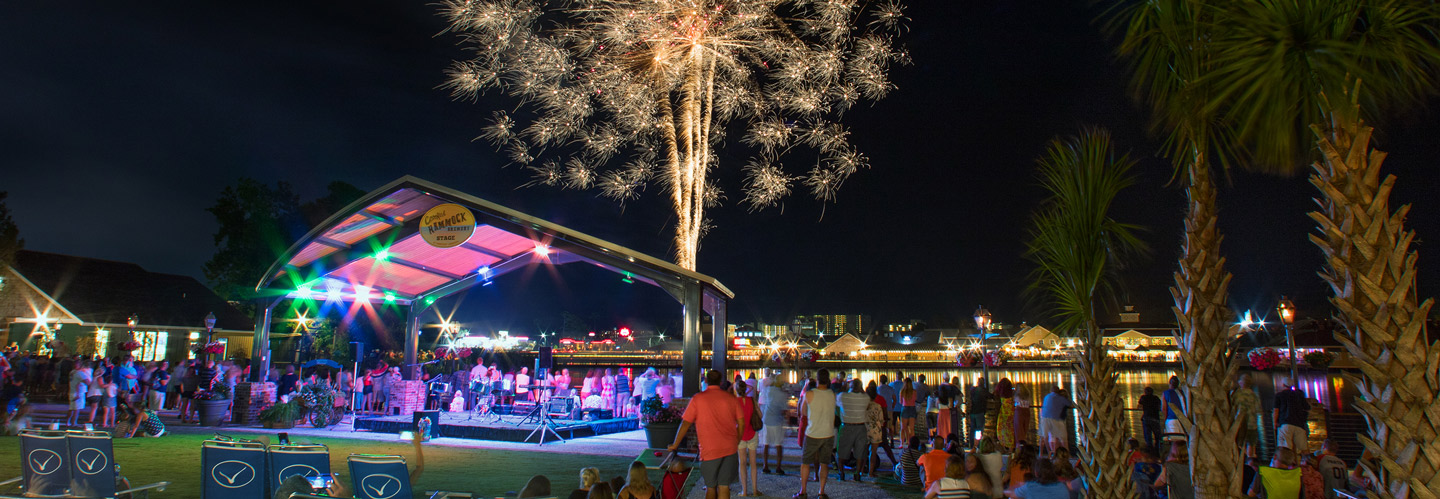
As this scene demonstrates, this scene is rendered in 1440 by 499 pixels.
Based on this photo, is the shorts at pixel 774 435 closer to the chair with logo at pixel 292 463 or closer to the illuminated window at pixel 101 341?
the chair with logo at pixel 292 463

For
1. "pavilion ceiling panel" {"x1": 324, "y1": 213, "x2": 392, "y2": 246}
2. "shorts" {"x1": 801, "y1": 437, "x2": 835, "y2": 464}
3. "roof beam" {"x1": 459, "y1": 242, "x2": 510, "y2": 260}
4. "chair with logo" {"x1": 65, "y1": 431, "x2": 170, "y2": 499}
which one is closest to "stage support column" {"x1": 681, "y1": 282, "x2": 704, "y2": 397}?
"roof beam" {"x1": 459, "y1": 242, "x2": 510, "y2": 260}

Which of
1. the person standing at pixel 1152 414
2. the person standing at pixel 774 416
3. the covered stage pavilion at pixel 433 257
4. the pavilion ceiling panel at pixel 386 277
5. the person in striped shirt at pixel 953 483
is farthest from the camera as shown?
the pavilion ceiling panel at pixel 386 277

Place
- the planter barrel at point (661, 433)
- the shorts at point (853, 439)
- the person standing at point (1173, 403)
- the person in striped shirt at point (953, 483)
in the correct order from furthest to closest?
the planter barrel at point (661, 433), the person standing at point (1173, 403), the shorts at point (853, 439), the person in striped shirt at point (953, 483)

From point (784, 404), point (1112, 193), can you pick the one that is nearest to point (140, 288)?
point (784, 404)

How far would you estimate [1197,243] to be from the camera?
4977 millimetres

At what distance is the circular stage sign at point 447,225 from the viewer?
15248mm

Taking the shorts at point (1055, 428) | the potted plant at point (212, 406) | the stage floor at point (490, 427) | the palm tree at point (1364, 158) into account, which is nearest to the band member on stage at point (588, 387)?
A: the stage floor at point (490, 427)

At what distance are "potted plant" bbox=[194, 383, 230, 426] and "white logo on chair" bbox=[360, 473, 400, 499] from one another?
14.2 m

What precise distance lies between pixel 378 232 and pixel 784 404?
36.2ft

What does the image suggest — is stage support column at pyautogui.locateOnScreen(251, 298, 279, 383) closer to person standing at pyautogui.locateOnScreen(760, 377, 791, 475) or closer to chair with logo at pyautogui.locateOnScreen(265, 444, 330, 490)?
person standing at pyautogui.locateOnScreen(760, 377, 791, 475)

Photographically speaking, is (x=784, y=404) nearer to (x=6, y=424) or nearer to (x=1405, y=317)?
(x=1405, y=317)

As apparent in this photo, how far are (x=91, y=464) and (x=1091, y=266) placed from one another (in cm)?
873

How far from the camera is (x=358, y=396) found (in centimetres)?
1969

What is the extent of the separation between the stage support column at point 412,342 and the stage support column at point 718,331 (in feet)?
A: 28.8
